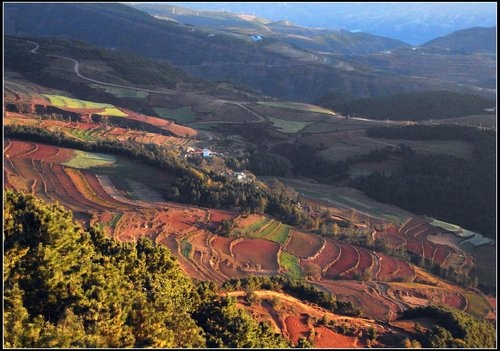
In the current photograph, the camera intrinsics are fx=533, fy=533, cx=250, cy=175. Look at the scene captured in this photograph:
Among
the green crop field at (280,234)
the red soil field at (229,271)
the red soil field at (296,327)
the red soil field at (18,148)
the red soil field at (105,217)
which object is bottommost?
the green crop field at (280,234)

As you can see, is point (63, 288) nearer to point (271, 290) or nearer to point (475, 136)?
point (271, 290)

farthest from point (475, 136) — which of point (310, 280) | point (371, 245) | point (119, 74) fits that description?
point (119, 74)

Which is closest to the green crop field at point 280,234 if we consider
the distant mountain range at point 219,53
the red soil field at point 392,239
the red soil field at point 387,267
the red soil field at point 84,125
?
the red soil field at point 387,267

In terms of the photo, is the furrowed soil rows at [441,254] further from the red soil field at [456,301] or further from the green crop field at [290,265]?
the green crop field at [290,265]

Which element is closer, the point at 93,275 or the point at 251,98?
the point at 93,275

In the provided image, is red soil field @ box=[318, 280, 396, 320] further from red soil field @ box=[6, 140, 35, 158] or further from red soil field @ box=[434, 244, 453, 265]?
red soil field @ box=[6, 140, 35, 158]
